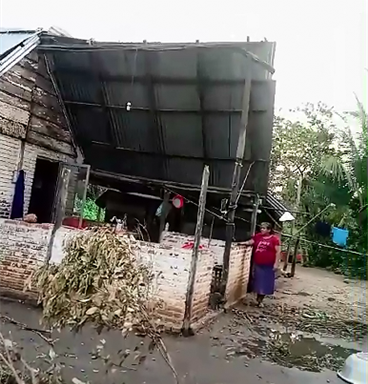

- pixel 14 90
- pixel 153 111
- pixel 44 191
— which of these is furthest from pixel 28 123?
pixel 153 111

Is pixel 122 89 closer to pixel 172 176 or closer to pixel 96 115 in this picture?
pixel 96 115

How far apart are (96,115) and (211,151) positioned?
271 cm

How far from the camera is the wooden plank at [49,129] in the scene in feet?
31.9

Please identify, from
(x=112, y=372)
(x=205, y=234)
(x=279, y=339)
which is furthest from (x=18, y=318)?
(x=205, y=234)

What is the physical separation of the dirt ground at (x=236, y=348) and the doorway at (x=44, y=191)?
4236 mm

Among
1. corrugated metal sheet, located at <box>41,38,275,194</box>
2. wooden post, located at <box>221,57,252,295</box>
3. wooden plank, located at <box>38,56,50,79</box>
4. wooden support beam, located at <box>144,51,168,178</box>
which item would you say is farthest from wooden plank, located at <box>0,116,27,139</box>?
wooden post, located at <box>221,57,252,295</box>

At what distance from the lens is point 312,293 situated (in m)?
13.0

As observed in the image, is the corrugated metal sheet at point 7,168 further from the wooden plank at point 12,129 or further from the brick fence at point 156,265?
the brick fence at point 156,265

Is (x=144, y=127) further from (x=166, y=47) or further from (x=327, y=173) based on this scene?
(x=327, y=173)

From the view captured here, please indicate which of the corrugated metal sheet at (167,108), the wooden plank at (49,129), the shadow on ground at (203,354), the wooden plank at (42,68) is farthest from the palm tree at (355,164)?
the wooden plank at (42,68)

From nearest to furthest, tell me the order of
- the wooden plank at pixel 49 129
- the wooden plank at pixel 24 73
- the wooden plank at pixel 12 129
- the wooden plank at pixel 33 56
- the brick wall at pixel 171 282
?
1. the brick wall at pixel 171 282
2. the wooden plank at pixel 12 129
3. the wooden plank at pixel 24 73
4. the wooden plank at pixel 33 56
5. the wooden plank at pixel 49 129

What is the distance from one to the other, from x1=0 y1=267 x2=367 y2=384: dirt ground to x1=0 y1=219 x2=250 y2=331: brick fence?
1.20 feet

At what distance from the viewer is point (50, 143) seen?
33.8 ft

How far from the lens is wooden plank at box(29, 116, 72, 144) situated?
9730 mm
